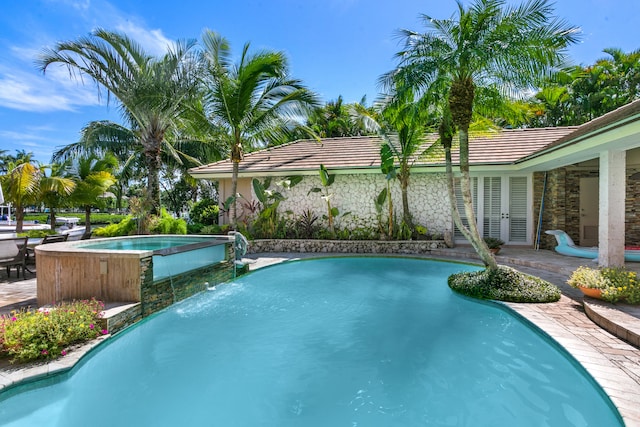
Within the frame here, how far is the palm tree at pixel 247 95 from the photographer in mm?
12172

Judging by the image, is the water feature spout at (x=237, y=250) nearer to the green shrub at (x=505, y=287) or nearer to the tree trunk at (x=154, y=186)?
the tree trunk at (x=154, y=186)

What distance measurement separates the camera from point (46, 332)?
14.4 feet

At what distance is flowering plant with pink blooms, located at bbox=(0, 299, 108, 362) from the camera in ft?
13.6

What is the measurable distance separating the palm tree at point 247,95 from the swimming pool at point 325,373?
329 inches

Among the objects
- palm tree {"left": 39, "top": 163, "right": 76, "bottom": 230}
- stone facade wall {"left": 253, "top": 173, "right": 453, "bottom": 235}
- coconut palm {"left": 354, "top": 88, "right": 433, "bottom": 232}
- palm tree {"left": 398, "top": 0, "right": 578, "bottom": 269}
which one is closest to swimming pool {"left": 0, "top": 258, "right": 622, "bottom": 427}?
palm tree {"left": 398, "top": 0, "right": 578, "bottom": 269}

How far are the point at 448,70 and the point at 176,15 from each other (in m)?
9.89

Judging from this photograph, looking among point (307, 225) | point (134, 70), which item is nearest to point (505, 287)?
point (307, 225)

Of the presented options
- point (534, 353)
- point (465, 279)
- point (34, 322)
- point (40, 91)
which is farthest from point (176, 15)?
point (534, 353)

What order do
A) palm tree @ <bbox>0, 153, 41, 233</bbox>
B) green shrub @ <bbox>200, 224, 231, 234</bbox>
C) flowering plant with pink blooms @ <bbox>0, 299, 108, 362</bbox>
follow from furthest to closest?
green shrub @ <bbox>200, 224, 231, 234</bbox>, palm tree @ <bbox>0, 153, 41, 233</bbox>, flowering plant with pink blooms @ <bbox>0, 299, 108, 362</bbox>

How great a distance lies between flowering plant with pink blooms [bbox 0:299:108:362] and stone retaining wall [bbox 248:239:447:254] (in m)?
8.86

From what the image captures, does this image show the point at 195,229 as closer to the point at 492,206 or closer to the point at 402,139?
the point at 402,139

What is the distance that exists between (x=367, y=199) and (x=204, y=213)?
8848mm

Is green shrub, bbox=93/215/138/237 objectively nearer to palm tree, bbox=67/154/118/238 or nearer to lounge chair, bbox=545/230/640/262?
palm tree, bbox=67/154/118/238

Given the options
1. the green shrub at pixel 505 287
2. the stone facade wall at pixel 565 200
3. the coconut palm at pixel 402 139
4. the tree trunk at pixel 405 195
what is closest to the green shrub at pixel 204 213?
the coconut palm at pixel 402 139
